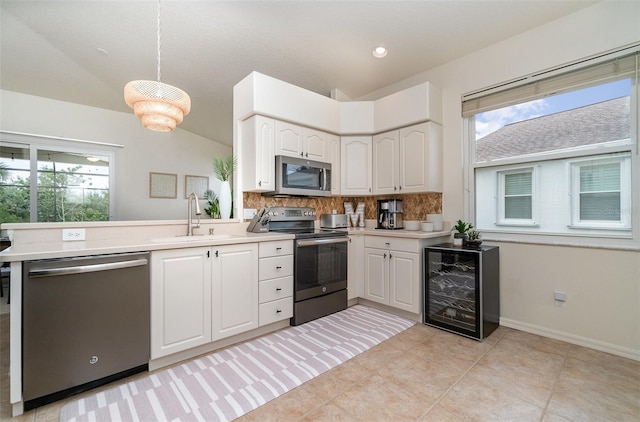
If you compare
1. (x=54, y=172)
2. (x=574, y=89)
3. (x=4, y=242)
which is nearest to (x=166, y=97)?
(x=574, y=89)

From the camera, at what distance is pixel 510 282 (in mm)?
2787

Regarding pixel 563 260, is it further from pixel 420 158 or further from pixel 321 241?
pixel 321 241

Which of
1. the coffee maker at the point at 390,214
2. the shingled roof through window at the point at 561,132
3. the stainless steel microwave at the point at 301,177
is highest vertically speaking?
the shingled roof through window at the point at 561,132

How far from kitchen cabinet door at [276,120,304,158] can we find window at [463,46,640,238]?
1.95m

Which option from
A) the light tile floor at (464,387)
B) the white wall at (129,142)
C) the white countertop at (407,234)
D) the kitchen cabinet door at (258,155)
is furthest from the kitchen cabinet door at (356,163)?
the white wall at (129,142)

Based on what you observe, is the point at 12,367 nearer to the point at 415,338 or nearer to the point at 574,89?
the point at 415,338

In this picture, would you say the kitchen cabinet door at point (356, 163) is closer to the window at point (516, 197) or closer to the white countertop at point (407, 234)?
the white countertop at point (407, 234)

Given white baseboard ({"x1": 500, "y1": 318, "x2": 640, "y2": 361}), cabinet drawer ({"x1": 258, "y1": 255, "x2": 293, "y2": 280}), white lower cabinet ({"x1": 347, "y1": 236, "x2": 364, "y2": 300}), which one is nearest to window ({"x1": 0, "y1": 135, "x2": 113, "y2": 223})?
cabinet drawer ({"x1": 258, "y1": 255, "x2": 293, "y2": 280})

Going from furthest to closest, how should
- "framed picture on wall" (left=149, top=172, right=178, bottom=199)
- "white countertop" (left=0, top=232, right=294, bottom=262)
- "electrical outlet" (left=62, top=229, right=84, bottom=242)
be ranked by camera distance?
"framed picture on wall" (left=149, top=172, right=178, bottom=199), "electrical outlet" (left=62, top=229, right=84, bottom=242), "white countertop" (left=0, top=232, right=294, bottom=262)

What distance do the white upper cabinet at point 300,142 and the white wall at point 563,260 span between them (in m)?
1.57

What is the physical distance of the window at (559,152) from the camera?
7.41 feet

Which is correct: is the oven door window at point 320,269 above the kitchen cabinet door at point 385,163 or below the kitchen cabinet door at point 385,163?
below

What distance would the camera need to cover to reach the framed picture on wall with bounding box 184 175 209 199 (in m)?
6.35

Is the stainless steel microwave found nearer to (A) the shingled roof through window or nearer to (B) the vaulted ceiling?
(B) the vaulted ceiling
